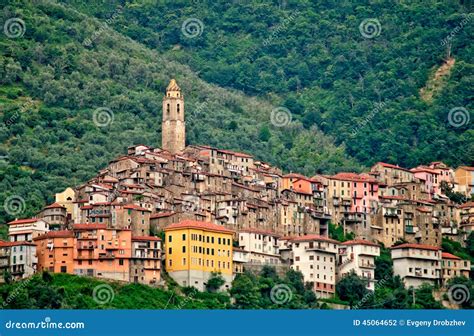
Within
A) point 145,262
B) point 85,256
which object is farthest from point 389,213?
point 85,256

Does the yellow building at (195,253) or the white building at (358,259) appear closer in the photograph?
the yellow building at (195,253)

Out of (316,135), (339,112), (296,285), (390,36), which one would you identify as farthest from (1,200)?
(390,36)

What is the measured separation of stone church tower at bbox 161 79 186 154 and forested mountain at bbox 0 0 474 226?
4127 mm

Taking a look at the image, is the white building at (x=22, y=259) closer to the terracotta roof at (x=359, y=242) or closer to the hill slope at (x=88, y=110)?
the hill slope at (x=88, y=110)

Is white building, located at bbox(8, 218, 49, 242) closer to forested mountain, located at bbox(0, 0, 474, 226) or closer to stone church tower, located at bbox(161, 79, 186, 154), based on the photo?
forested mountain, located at bbox(0, 0, 474, 226)

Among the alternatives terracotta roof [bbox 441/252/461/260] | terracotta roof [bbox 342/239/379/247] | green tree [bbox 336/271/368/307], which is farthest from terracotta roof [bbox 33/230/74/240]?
terracotta roof [bbox 441/252/461/260]

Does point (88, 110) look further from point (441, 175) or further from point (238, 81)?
point (238, 81)

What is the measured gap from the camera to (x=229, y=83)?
535 feet

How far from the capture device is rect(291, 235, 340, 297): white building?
3728 inches

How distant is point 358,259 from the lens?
9731 cm

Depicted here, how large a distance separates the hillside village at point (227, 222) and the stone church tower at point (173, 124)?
3.6 inches

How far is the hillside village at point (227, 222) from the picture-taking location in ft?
289

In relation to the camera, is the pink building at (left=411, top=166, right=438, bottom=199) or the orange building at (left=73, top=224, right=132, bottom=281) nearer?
the orange building at (left=73, top=224, right=132, bottom=281)

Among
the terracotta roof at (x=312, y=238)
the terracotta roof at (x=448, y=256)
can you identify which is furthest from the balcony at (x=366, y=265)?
the terracotta roof at (x=448, y=256)
